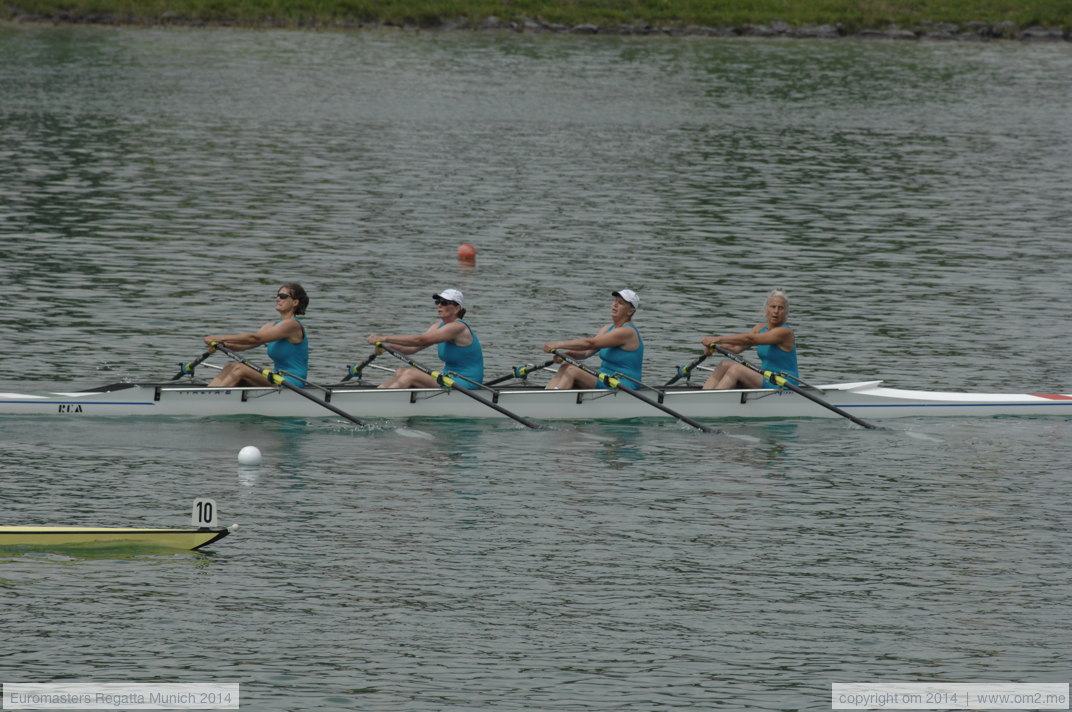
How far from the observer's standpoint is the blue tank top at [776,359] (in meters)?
20.4

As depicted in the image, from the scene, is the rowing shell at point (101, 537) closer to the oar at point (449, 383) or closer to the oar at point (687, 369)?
the oar at point (449, 383)

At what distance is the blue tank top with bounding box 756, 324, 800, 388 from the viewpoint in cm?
2042

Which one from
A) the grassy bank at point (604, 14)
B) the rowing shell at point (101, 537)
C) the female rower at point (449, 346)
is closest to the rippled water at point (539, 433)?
the rowing shell at point (101, 537)

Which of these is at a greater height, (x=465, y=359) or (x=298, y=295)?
(x=298, y=295)

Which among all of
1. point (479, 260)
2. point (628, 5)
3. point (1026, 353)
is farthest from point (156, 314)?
point (628, 5)

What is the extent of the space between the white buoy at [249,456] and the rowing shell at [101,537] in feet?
10.1

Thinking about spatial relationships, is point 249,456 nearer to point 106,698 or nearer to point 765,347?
point 106,698

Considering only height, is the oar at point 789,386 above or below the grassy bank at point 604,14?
below

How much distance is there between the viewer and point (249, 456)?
17.8 meters

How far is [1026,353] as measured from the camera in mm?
24500

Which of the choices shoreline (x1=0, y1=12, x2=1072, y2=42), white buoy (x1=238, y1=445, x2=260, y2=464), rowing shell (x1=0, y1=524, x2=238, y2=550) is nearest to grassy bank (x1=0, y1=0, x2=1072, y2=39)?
shoreline (x1=0, y1=12, x2=1072, y2=42)

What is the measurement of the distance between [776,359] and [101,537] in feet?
30.9

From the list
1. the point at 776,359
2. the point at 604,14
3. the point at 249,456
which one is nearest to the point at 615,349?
the point at 776,359

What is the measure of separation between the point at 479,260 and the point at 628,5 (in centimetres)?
4588
